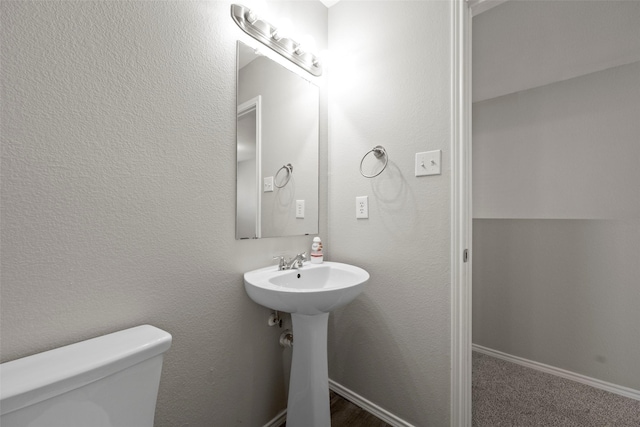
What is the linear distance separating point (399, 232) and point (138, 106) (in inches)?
46.7

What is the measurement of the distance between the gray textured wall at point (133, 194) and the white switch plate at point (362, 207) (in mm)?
566

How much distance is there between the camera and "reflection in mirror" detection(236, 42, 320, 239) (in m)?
1.18

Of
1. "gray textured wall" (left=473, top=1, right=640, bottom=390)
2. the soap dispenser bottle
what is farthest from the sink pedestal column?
"gray textured wall" (left=473, top=1, right=640, bottom=390)

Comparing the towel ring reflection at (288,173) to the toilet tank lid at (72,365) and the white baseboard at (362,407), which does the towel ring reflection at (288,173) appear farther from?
the white baseboard at (362,407)

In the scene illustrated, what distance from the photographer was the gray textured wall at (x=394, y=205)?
1193 millimetres

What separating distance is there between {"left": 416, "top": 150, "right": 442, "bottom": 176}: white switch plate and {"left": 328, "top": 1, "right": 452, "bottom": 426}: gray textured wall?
3 cm

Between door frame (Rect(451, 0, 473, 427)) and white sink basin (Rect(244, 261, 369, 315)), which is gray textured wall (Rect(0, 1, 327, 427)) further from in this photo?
door frame (Rect(451, 0, 473, 427))

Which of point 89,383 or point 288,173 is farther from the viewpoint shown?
point 288,173

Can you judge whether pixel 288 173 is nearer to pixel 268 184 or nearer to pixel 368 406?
pixel 268 184

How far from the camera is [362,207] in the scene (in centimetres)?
144

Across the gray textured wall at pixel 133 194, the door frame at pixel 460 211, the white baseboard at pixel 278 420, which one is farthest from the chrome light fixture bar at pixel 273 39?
the white baseboard at pixel 278 420

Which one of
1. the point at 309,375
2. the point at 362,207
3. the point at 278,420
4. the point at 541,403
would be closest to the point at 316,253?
the point at 362,207

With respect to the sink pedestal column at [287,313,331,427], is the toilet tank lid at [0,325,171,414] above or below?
above

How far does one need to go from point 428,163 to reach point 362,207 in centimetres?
41
